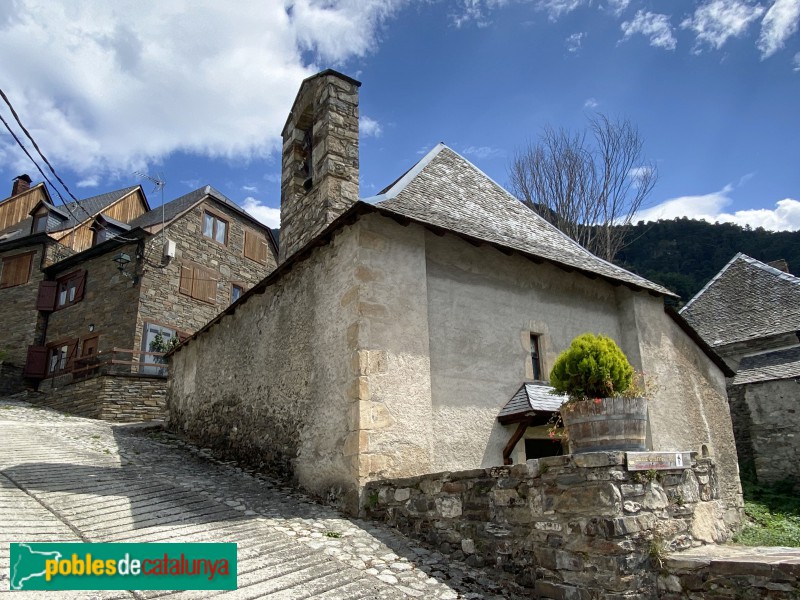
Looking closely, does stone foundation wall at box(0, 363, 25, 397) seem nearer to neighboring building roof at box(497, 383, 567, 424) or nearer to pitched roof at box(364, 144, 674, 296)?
pitched roof at box(364, 144, 674, 296)

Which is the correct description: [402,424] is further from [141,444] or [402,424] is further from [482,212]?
[141,444]

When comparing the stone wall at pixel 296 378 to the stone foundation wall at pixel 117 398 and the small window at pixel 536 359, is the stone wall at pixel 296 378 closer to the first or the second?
the small window at pixel 536 359

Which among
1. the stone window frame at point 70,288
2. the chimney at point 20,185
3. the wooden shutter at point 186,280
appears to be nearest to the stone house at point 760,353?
the wooden shutter at point 186,280

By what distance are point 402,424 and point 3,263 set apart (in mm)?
22492

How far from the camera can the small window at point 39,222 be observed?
926 inches

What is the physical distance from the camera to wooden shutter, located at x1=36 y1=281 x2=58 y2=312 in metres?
21.1

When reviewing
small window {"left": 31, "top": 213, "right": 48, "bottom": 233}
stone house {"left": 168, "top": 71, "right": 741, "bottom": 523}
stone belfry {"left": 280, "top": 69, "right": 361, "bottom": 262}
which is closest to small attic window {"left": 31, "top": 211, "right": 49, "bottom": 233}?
small window {"left": 31, "top": 213, "right": 48, "bottom": 233}

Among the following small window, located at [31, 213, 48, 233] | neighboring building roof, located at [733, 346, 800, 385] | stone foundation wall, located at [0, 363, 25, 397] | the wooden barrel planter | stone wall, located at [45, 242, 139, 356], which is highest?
small window, located at [31, 213, 48, 233]

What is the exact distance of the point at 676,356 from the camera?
398 inches

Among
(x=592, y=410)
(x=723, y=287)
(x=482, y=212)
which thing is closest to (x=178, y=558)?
(x=592, y=410)

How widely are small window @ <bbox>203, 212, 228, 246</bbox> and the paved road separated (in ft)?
45.0

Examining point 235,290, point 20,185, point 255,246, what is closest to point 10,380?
point 235,290

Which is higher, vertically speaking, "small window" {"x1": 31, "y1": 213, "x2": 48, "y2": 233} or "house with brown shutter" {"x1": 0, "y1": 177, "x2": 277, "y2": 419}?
"small window" {"x1": 31, "y1": 213, "x2": 48, "y2": 233}

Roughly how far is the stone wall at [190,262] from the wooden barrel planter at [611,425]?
16687 mm
